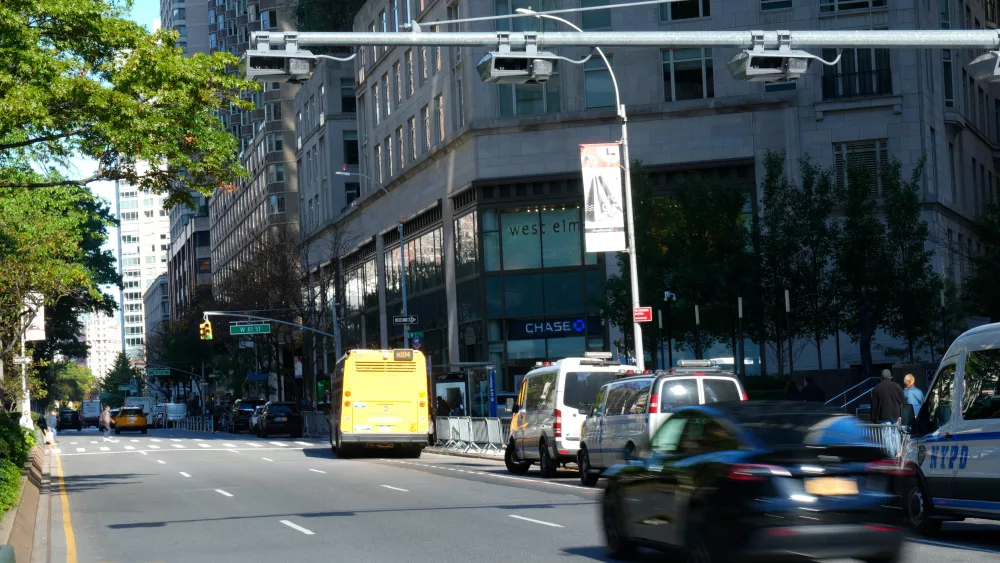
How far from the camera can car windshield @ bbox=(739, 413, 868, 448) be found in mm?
Result: 10484

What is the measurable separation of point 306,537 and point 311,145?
71871 millimetres

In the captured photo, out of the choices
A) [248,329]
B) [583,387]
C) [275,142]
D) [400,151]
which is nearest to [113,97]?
[583,387]

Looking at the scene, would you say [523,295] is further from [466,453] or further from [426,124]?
[466,453]

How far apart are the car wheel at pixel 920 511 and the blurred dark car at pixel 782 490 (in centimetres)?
429

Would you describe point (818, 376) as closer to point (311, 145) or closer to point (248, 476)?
point (248, 476)

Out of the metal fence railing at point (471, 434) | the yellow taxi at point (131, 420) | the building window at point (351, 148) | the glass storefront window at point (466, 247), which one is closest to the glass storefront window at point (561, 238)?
the glass storefront window at point (466, 247)

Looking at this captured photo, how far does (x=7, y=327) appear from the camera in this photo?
142 ft

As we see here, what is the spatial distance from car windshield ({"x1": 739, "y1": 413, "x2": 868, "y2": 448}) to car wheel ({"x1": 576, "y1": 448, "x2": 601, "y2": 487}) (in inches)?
486

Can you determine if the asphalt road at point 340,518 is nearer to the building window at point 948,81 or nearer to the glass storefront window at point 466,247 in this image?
the glass storefront window at point 466,247

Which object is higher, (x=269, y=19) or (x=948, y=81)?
(x=269, y=19)

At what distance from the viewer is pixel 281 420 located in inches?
2367

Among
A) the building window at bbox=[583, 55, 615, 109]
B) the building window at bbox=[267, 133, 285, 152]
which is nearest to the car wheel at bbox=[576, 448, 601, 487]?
the building window at bbox=[583, 55, 615, 109]

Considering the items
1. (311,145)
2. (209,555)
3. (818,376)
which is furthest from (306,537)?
(311,145)

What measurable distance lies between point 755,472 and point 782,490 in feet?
0.81
